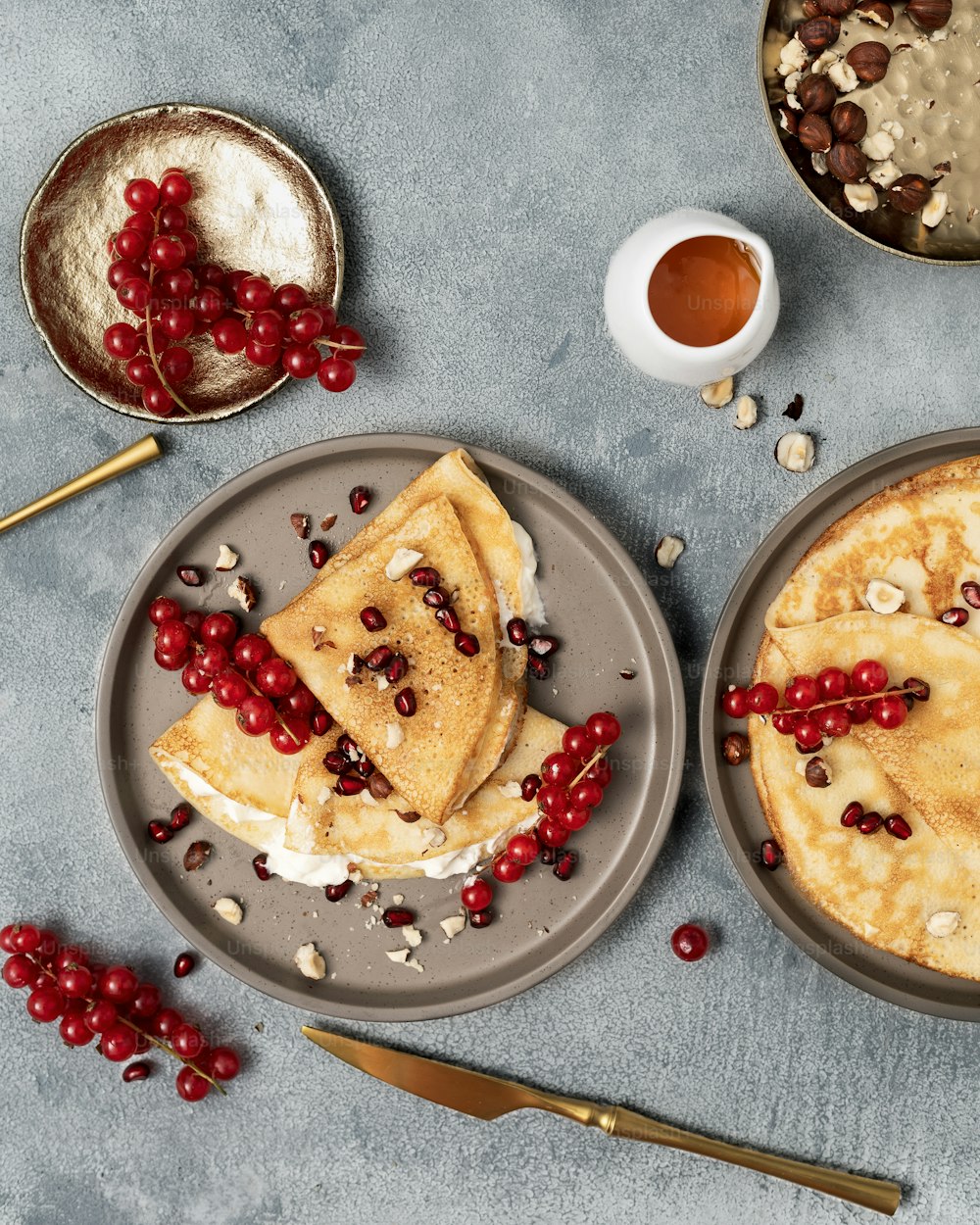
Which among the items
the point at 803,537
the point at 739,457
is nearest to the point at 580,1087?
the point at 803,537

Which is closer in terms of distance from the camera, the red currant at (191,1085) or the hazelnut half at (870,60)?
the hazelnut half at (870,60)

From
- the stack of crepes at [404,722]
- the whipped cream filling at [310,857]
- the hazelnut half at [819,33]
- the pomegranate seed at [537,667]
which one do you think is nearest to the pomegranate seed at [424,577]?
the stack of crepes at [404,722]

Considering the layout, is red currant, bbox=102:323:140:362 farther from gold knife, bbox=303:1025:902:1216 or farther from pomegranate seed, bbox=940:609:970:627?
pomegranate seed, bbox=940:609:970:627

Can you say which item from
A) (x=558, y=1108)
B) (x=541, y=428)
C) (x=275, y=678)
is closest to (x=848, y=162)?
(x=541, y=428)

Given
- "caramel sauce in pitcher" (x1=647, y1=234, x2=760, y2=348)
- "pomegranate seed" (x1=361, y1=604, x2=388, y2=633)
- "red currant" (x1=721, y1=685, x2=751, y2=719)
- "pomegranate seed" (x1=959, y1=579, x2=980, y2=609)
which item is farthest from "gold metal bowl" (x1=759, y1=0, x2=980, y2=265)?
"pomegranate seed" (x1=361, y1=604, x2=388, y2=633)

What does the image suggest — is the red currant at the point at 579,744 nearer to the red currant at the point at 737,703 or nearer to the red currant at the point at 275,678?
the red currant at the point at 737,703

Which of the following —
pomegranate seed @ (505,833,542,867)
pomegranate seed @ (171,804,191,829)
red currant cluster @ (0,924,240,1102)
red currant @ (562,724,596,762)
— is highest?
red currant @ (562,724,596,762)
